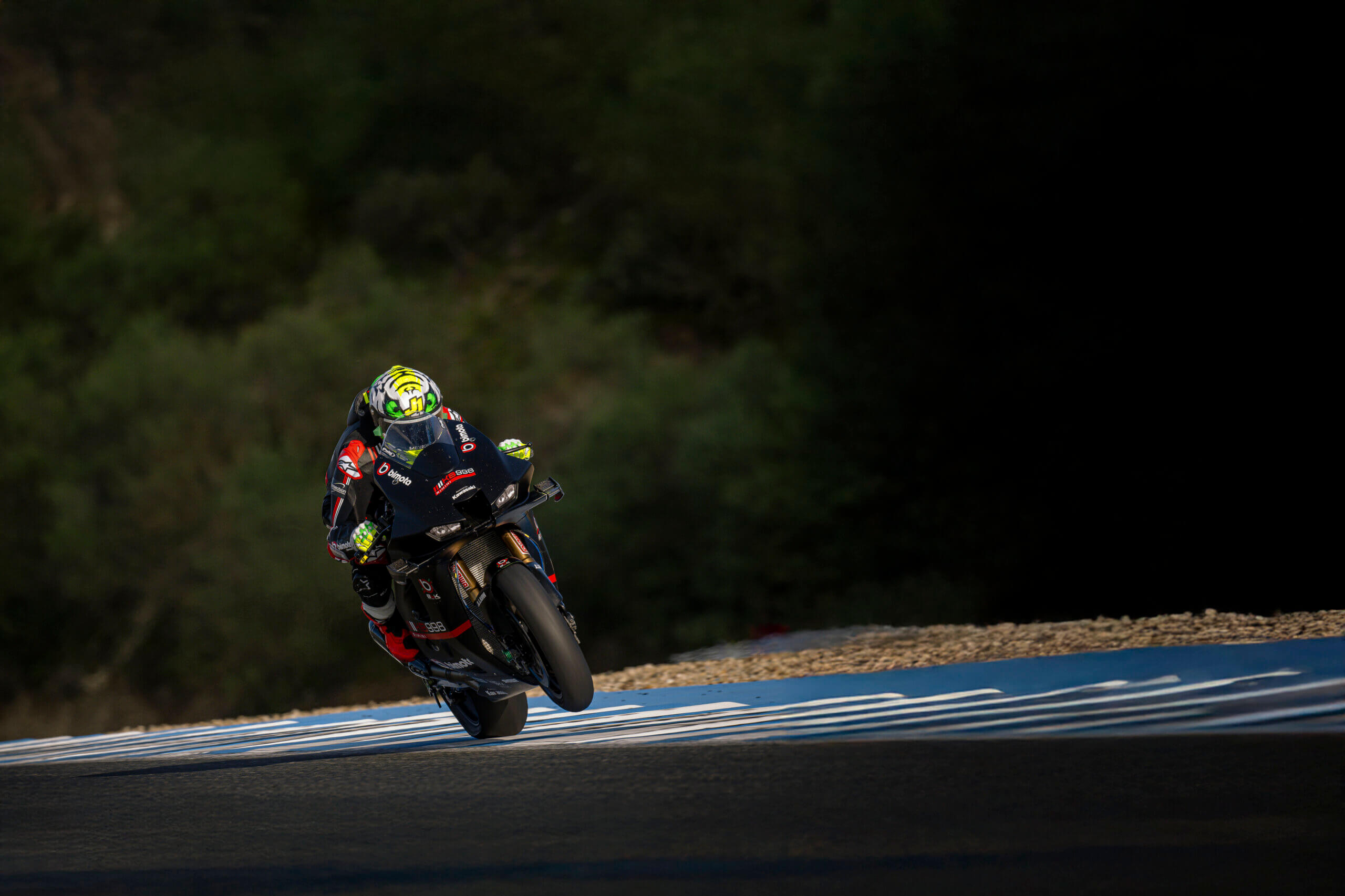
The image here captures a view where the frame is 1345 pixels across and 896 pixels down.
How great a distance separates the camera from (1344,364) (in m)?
21.3

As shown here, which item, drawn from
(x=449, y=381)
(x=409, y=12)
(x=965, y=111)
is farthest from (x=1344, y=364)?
(x=409, y=12)

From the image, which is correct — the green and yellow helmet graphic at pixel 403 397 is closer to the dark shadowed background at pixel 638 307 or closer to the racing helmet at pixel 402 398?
the racing helmet at pixel 402 398

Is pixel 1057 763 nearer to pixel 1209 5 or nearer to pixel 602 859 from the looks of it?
pixel 602 859

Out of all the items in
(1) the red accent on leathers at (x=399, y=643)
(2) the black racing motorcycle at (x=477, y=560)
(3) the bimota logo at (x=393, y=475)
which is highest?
(3) the bimota logo at (x=393, y=475)

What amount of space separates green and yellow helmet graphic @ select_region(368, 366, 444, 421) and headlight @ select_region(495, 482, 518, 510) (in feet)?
2.06

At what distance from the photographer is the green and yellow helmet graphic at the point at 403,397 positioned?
28.9 ft

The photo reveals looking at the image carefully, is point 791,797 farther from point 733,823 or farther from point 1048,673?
point 1048,673

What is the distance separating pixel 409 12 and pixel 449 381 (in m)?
26.9

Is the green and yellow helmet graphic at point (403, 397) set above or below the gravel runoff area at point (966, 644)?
above

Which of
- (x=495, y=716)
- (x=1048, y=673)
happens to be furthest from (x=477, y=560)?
(x=1048, y=673)

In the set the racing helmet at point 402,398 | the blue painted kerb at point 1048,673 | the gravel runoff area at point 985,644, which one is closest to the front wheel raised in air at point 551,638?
the racing helmet at point 402,398

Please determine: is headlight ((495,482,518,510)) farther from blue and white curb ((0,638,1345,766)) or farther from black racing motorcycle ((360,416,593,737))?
blue and white curb ((0,638,1345,766))

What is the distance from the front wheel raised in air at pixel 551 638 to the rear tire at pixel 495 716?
1.39m

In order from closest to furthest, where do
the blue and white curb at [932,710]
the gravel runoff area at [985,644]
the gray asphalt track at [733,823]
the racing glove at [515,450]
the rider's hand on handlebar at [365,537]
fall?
1. the gray asphalt track at [733,823]
2. the blue and white curb at [932,710]
3. the rider's hand on handlebar at [365,537]
4. the racing glove at [515,450]
5. the gravel runoff area at [985,644]
